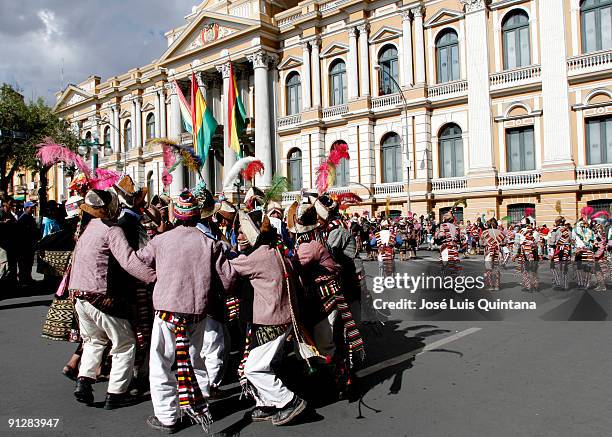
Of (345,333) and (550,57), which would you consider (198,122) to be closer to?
(550,57)

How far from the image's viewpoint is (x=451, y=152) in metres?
25.9

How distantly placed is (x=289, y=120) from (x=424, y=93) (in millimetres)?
9525

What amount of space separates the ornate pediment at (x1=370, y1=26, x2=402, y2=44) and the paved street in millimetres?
22411

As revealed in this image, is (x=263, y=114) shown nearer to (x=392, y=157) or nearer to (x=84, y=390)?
(x=392, y=157)

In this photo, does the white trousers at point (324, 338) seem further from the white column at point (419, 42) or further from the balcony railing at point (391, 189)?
the white column at point (419, 42)

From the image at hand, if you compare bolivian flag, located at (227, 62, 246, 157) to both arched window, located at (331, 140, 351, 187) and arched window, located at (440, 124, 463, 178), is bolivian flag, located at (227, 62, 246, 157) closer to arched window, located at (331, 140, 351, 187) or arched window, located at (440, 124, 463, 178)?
arched window, located at (331, 140, 351, 187)

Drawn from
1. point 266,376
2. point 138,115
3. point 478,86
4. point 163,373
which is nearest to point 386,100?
point 478,86

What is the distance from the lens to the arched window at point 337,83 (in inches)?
1172

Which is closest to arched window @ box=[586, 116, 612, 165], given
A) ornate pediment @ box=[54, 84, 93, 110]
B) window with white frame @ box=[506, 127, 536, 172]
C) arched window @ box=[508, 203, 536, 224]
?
window with white frame @ box=[506, 127, 536, 172]

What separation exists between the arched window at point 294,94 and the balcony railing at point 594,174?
16839mm

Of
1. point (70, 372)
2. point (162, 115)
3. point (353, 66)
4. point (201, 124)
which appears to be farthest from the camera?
point (162, 115)

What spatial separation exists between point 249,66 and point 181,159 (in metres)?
27.0

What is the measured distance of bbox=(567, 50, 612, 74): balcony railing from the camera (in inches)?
832

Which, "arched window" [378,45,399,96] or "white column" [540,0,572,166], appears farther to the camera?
"arched window" [378,45,399,96]
